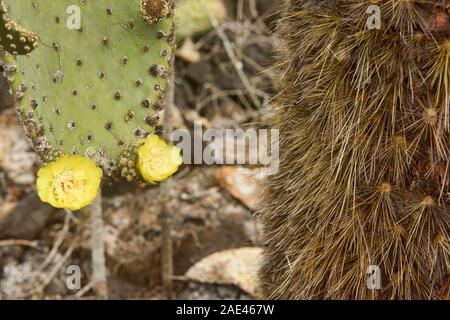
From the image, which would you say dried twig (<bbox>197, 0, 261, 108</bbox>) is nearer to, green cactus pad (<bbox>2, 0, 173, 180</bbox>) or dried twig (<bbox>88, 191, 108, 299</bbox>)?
A: dried twig (<bbox>88, 191, 108, 299</bbox>)

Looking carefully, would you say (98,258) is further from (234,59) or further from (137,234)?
(234,59)

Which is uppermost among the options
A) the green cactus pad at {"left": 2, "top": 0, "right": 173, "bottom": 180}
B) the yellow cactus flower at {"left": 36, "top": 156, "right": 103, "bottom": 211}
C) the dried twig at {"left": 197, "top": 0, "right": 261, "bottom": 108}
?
the dried twig at {"left": 197, "top": 0, "right": 261, "bottom": 108}

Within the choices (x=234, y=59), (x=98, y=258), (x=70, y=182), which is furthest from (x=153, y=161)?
(x=234, y=59)

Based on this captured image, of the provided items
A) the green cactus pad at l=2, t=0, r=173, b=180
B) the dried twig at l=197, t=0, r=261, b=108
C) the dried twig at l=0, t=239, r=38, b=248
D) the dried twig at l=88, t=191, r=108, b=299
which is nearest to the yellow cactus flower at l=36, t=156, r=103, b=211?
the green cactus pad at l=2, t=0, r=173, b=180

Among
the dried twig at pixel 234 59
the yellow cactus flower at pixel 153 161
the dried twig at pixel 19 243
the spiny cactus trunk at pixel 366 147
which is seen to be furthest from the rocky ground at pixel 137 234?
the yellow cactus flower at pixel 153 161

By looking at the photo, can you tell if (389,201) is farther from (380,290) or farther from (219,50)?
(219,50)

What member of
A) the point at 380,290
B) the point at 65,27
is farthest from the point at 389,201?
the point at 65,27

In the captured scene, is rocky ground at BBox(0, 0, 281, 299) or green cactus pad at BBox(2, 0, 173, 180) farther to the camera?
rocky ground at BBox(0, 0, 281, 299)
